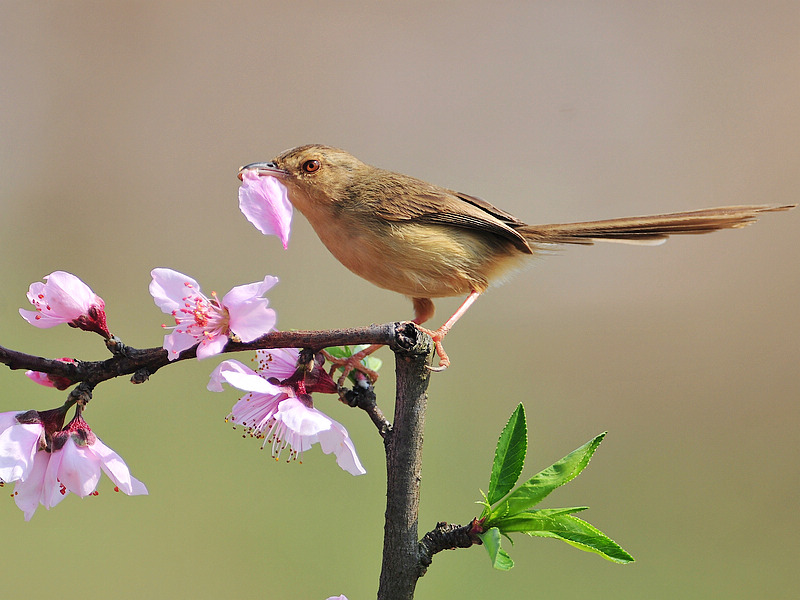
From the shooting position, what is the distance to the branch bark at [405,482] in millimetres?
956

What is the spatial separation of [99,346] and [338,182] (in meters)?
3.73

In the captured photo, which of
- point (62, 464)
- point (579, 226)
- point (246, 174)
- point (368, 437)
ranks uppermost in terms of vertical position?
point (579, 226)

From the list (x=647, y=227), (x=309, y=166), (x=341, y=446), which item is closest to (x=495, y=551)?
(x=341, y=446)

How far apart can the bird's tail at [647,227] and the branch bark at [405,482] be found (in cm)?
65

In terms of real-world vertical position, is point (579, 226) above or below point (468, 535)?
above

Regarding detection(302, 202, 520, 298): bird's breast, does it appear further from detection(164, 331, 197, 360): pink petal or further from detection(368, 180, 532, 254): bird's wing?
detection(164, 331, 197, 360): pink petal

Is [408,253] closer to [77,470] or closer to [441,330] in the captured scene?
[441,330]

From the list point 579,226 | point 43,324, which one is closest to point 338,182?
point 579,226

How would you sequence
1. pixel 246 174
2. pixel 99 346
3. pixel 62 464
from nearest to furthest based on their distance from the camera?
pixel 62 464, pixel 246 174, pixel 99 346

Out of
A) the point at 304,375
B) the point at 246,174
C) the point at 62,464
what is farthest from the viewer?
the point at 246,174

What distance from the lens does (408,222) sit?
1592mm

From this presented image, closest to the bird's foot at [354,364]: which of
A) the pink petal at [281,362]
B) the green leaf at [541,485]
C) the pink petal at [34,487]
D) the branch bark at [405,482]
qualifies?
the pink petal at [281,362]

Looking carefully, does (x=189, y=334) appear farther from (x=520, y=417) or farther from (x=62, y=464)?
(x=520, y=417)

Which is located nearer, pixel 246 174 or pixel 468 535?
pixel 468 535
